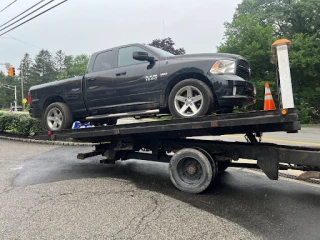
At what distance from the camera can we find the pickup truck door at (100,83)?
5.71 m

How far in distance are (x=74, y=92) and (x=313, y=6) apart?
93.6 ft

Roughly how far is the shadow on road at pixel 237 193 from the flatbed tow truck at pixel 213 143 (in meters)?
0.41

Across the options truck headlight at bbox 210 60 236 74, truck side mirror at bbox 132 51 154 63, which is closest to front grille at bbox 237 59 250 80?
truck headlight at bbox 210 60 236 74

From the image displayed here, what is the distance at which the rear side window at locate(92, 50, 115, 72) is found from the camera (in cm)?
591

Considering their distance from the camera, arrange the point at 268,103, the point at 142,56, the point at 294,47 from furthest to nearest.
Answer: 1. the point at 294,47
2. the point at 142,56
3. the point at 268,103

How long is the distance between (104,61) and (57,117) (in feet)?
5.59

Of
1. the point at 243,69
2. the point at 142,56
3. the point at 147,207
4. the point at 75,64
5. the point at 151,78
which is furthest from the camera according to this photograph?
the point at 75,64

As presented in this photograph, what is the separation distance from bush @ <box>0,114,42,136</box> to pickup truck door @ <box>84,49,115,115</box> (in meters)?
7.36

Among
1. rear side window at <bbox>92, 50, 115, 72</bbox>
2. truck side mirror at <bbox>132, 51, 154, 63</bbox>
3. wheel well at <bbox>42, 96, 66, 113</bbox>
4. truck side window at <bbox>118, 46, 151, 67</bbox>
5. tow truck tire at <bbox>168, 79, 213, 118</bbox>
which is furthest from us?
wheel well at <bbox>42, 96, 66, 113</bbox>

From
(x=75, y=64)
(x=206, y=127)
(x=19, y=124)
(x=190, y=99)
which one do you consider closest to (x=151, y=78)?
(x=190, y=99)

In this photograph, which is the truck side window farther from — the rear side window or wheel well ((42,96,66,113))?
wheel well ((42,96,66,113))

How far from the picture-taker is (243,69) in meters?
4.93

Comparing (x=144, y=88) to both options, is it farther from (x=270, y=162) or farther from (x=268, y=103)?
(x=270, y=162)

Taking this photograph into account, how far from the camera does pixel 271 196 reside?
15.5 ft
